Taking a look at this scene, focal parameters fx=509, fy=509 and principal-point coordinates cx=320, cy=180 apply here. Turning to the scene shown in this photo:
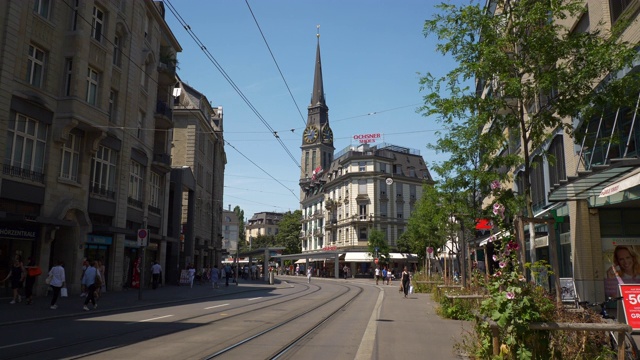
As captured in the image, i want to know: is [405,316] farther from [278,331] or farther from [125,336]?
[125,336]

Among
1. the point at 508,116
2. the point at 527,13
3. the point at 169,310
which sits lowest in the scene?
the point at 169,310

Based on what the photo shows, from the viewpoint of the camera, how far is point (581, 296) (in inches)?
722

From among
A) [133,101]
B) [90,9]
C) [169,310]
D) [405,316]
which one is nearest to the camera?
[405,316]

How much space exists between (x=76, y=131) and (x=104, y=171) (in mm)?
3433

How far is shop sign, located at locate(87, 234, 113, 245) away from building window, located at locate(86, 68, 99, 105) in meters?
6.56

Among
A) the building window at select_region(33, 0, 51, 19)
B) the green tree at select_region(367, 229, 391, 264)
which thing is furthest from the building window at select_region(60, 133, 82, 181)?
the green tree at select_region(367, 229, 391, 264)

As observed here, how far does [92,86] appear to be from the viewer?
80.9ft

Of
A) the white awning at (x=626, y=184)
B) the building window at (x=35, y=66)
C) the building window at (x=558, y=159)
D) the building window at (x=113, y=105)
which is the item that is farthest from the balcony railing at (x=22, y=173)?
the building window at (x=558, y=159)

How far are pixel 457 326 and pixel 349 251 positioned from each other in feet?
210

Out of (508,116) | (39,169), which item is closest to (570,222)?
(508,116)

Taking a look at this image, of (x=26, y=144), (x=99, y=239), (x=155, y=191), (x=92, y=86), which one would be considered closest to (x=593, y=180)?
(x=26, y=144)

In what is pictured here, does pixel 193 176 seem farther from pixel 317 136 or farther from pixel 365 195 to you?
pixel 317 136

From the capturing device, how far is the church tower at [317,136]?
5202 inches

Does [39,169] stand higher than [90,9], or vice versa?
[90,9]
